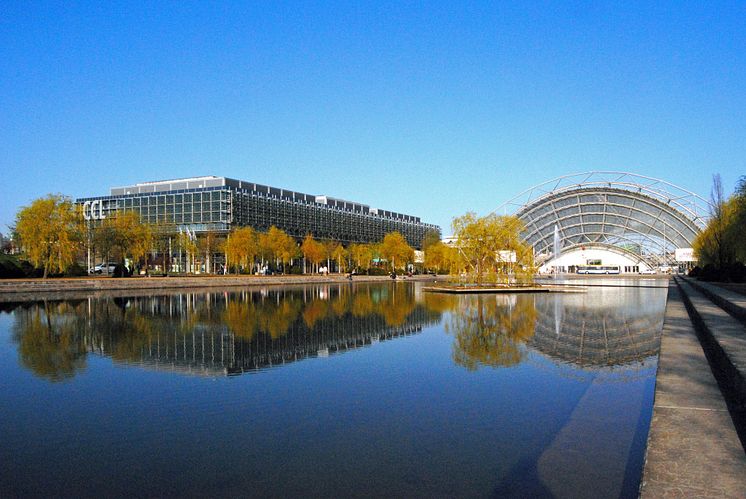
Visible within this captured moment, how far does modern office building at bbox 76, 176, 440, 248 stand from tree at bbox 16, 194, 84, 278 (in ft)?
91.1

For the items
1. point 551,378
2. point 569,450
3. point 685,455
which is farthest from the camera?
point 551,378

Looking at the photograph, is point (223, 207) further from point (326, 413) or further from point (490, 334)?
point (326, 413)

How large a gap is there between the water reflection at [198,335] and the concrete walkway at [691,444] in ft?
28.8

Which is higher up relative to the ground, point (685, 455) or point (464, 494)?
point (685, 455)

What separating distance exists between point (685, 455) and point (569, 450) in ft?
5.98

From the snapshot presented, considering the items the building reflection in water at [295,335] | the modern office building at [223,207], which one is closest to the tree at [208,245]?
the modern office building at [223,207]

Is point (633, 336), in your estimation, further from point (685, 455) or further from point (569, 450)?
point (685, 455)

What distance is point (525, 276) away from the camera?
54.7 metres

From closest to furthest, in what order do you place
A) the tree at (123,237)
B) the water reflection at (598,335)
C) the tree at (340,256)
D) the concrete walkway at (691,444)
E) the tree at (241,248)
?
the concrete walkway at (691,444)
the water reflection at (598,335)
the tree at (123,237)
the tree at (241,248)
the tree at (340,256)

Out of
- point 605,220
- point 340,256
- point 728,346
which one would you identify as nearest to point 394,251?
point 340,256

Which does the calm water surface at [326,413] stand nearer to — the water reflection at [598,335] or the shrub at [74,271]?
the water reflection at [598,335]

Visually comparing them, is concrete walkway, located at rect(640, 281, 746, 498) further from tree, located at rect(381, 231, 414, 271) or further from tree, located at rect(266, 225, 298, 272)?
tree, located at rect(381, 231, 414, 271)

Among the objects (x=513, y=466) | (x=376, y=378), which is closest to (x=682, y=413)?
(x=513, y=466)

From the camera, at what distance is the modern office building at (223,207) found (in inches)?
4286
